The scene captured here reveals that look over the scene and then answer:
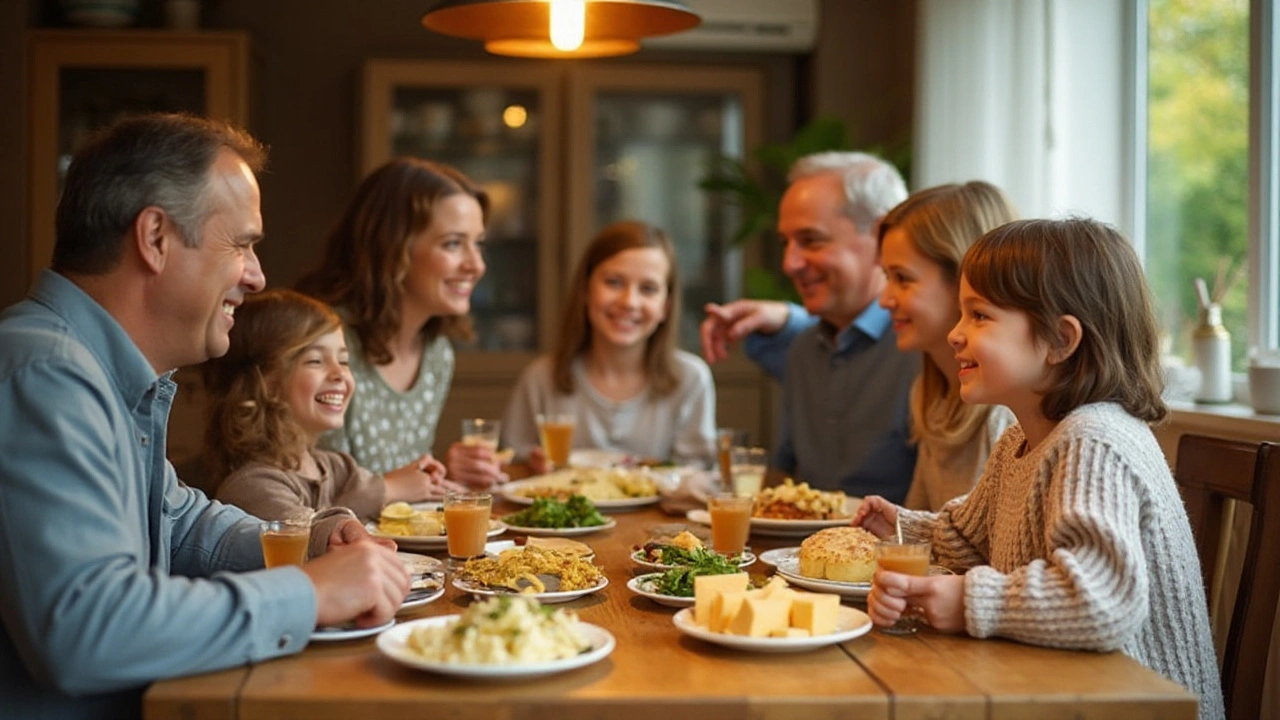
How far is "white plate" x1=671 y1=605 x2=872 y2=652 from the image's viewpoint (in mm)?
1490

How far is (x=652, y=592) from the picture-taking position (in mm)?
1781

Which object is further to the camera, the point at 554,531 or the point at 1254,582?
the point at 554,531

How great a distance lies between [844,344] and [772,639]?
196 centimetres

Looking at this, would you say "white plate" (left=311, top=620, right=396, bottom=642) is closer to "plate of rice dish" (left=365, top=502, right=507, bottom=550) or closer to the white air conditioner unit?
"plate of rice dish" (left=365, top=502, right=507, bottom=550)

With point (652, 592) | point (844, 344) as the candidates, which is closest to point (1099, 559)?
point (652, 592)

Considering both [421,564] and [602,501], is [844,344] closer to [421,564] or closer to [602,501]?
[602,501]

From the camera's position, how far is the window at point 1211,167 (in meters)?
3.22

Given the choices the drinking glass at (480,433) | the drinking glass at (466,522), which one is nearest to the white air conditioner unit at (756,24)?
the drinking glass at (480,433)

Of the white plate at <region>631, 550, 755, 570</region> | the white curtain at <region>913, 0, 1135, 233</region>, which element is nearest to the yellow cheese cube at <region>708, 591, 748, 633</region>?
the white plate at <region>631, 550, 755, 570</region>

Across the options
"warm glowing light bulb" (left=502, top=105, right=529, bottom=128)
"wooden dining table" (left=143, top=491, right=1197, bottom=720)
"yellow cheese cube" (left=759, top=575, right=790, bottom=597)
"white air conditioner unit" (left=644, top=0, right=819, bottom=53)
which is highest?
"white air conditioner unit" (left=644, top=0, right=819, bottom=53)

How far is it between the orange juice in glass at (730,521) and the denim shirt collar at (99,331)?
0.93 m

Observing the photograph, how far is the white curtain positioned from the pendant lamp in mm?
1826

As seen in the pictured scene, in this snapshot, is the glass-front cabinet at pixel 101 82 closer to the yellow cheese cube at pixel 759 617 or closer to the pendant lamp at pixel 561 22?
the pendant lamp at pixel 561 22

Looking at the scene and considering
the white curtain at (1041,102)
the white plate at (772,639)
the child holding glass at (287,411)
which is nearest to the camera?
the white plate at (772,639)
